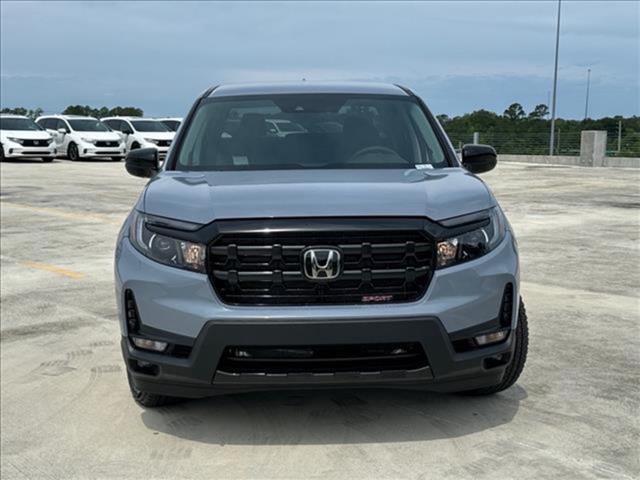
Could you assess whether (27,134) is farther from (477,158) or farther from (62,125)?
(477,158)

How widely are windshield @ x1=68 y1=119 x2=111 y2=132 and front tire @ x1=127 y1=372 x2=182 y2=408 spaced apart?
2528 centimetres

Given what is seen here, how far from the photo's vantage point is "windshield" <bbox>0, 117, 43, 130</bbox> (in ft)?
86.8

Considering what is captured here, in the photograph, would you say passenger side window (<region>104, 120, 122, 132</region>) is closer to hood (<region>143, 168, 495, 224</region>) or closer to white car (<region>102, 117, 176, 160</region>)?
white car (<region>102, 117, 176, 160</region>)

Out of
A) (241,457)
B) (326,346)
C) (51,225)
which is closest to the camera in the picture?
(326,346)

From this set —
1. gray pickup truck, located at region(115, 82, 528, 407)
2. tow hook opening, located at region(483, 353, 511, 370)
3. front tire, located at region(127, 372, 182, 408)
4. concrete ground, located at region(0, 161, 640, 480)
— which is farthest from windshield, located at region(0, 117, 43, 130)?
tow hook opening, located at region(483, 353, 511, 370)

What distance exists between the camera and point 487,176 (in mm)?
21375

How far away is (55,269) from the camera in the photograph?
7.85 metres

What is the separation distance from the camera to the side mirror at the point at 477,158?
4.60 metres

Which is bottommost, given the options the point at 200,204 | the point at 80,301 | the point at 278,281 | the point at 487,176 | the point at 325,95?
the point at 487,176

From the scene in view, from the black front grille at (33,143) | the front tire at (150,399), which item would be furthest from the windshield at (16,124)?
the front tire at (150,399)

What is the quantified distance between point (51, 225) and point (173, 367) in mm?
8512

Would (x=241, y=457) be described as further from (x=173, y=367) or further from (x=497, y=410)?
(x=497, y=410)

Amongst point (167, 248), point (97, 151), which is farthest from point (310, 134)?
point (97, 151)

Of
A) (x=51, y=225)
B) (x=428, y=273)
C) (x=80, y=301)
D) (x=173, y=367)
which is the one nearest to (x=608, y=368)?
(x=428, y=273)
